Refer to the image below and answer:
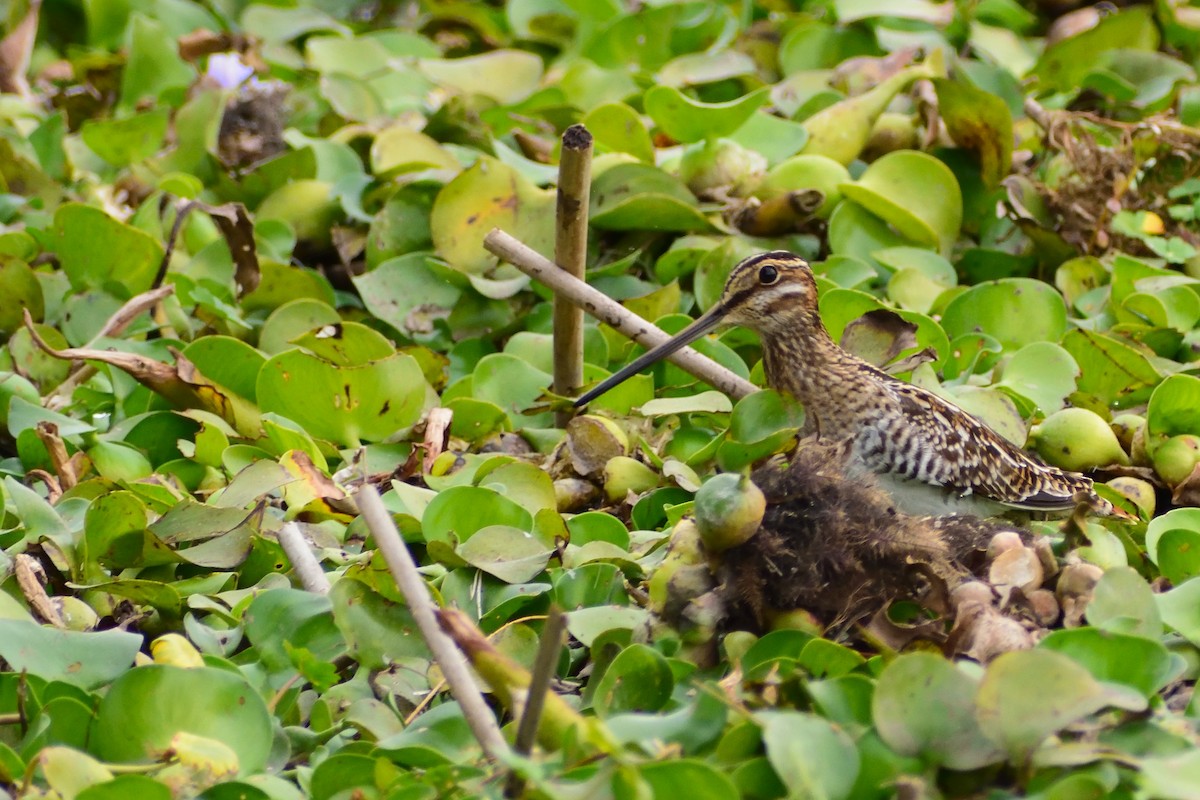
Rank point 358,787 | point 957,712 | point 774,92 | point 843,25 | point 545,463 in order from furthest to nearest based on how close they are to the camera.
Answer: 1. point 843,25
2. point 774,92
3. point 545,463
4. point 358,787
5. point 957,712

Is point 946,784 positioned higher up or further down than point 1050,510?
higher up

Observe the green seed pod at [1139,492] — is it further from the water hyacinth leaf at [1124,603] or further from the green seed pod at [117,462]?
the green seed pod at [117,462]

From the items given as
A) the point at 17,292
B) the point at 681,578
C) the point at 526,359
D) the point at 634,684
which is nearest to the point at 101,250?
the point at 17,292

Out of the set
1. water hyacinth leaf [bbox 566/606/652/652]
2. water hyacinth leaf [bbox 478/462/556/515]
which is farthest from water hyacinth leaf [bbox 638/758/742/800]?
water hyacinth leaf [bbox 478/462/556/515]

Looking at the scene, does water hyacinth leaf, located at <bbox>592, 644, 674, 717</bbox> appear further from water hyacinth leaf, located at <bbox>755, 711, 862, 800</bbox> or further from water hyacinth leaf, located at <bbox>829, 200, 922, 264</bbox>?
water hyacinth leaf, located at <bbox>829, 200, 922, 264</bbox>

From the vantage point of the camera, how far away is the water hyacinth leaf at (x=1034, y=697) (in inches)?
115

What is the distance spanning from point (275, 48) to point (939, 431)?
4775 mm

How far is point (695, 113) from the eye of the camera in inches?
240

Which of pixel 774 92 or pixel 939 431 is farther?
pixel 774 92

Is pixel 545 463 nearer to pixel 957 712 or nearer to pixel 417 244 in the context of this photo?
pixel 417 244

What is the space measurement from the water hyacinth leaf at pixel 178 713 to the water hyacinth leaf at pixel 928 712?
4.51 ft

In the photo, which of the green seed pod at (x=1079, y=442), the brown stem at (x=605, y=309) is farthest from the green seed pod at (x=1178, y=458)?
the brown stem at (x=605, y=309)

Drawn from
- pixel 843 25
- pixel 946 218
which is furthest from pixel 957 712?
pixel 843 25

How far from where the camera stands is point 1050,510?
4816mm
